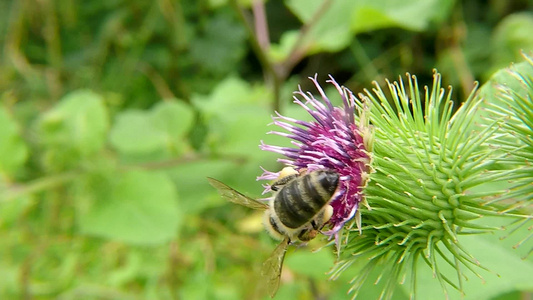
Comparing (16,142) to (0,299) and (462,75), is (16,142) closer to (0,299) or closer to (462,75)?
(0,299)

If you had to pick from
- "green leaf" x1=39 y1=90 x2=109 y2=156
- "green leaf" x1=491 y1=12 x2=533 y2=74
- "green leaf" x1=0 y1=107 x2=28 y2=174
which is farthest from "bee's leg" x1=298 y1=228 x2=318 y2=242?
"green leaf" x1=491 y1=12 x2=533 y2=74

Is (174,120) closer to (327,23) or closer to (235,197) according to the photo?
(327,23)

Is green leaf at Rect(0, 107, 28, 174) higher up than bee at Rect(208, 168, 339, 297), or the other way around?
bee at Rect(208, 168, 339, 297)

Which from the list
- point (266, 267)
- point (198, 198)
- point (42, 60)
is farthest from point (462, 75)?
point (42, 60)

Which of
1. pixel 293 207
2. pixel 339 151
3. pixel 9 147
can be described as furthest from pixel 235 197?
pixel 9 147

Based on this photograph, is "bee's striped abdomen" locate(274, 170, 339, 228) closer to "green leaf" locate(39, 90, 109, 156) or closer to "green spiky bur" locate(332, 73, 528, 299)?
"green spiky bur" locate(332, 73, 528, 299)

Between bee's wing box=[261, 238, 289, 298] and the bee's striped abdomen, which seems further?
bee's wing box=[261, 238, 289, 298]

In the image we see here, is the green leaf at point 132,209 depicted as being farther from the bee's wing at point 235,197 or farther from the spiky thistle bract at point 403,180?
the spiky thistle bract at point 403,180
